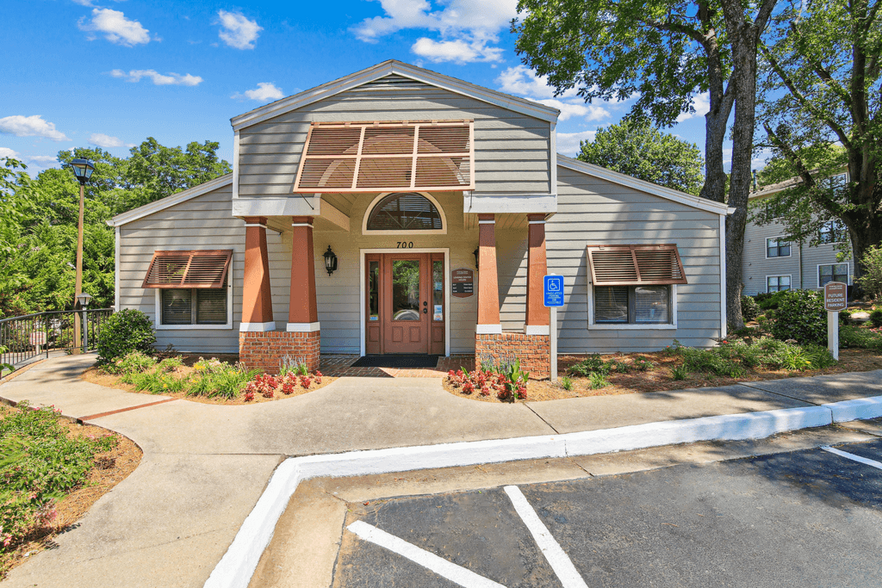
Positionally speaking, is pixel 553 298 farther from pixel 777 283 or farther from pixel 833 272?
pixel 777 283

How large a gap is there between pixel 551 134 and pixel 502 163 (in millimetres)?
971

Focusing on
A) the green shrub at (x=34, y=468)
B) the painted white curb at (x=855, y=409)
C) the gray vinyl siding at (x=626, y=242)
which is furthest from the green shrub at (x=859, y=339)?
the green shrub at (x=34, y=468)

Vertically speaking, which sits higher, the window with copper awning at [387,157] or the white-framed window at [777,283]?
the window with copper awning at [387,157]

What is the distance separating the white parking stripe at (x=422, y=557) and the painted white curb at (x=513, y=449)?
2.16 ft

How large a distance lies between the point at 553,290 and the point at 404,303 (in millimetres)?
3949

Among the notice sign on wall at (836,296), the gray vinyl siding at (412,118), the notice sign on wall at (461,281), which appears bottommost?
the notice sign on wall at (836,296)

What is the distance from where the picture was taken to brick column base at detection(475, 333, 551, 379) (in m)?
6.62

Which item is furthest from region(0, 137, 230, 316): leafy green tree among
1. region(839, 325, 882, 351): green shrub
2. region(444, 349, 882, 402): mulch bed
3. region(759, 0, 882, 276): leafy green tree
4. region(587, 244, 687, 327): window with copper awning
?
region(759, 0, 882, 276): leafy green tree

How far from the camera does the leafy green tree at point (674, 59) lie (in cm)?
1035

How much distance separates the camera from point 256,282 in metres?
7.06

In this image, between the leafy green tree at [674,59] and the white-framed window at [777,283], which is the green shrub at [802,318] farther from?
the white-framed window at [777,283]

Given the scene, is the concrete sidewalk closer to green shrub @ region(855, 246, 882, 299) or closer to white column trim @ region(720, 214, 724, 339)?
white column trim @ region(720, 214, 724, 339)

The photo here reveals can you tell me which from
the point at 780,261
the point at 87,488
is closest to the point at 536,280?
the point at 87,488

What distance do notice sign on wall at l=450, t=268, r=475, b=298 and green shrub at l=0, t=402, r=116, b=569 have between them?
635 cm
